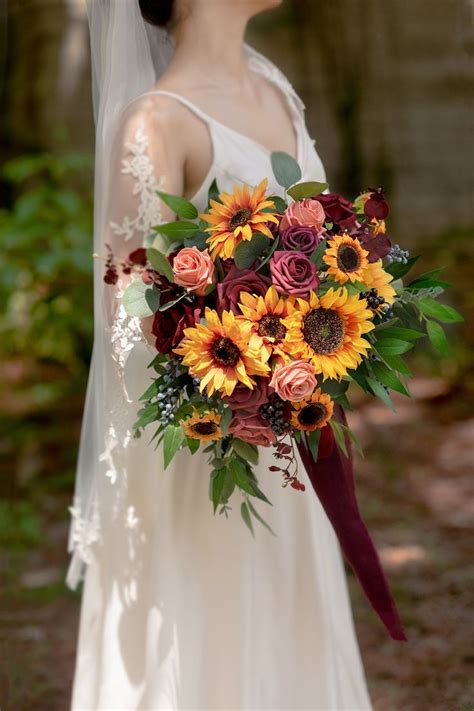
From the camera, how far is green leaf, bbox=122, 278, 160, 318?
1.54m

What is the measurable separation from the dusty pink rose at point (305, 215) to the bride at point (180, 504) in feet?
1.12

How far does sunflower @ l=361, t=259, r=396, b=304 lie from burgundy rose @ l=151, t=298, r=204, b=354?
11.6 inches

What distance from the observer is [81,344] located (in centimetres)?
423

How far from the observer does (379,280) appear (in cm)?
150

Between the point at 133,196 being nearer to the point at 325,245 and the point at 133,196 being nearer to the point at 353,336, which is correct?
the point at 325,245

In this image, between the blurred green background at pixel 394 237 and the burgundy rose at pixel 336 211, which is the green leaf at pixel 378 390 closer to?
the burgundy rose at pixel 336 211

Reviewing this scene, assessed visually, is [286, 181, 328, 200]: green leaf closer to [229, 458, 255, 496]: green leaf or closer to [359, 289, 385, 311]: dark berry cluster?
[359, 289, 385, 311]: dark berry cluster

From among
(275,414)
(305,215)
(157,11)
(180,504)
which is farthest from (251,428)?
(157,11)

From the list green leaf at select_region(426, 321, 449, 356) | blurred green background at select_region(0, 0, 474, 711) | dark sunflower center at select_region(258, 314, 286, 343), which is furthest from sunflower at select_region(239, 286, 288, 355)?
blurred green background at select_region(0, 0, 474, 711)

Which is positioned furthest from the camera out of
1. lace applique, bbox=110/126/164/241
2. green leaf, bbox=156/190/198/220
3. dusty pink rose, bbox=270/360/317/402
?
lace applique, bbox=110/126/164/241

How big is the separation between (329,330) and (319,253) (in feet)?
0.45

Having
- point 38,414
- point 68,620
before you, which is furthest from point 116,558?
point 38,414

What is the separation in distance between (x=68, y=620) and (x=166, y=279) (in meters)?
2.06

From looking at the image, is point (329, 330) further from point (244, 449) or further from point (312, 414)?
point (244, 449)
